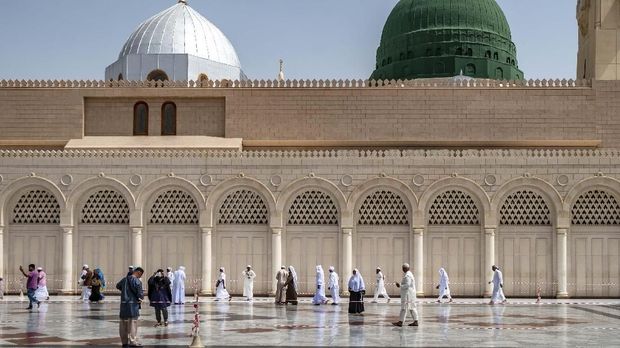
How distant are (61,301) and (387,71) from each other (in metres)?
23.9

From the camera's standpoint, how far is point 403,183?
28.2 meters

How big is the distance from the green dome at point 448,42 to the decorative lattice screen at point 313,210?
17.8 m

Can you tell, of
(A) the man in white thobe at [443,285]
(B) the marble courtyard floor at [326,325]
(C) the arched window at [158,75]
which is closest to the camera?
(B) the marble courtyard floor at [326,325]

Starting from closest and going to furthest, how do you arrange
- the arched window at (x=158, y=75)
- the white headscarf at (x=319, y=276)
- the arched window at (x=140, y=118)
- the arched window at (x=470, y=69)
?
the white headscarf at (x=319, y=276) → the arched window at (x=140, y=118) → the arched window at (x=158, y=75) → the arched window at (x=470, y=69)

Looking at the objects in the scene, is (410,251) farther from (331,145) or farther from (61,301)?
(61,301)

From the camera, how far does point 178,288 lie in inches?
1032

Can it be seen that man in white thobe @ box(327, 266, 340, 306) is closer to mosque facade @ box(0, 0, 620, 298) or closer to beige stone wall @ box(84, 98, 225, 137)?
mosque facade @ box(0, 0, 620, 298)

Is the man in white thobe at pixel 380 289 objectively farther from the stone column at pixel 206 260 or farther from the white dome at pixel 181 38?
the white dome at pixel 181 38

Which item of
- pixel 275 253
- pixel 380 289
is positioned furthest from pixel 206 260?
pixel 380 289

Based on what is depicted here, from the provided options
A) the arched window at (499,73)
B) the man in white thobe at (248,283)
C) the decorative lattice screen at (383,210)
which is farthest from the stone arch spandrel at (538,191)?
the arched window at (499,73)

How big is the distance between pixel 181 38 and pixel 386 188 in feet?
44.2

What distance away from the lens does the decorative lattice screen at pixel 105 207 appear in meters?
28.9

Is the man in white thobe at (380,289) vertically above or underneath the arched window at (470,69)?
underneath

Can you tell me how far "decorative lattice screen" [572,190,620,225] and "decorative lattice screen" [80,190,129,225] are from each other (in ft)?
42.5
